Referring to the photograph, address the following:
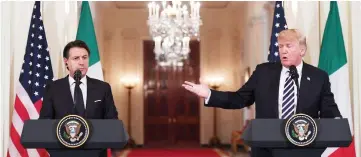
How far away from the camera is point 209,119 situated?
660 inches

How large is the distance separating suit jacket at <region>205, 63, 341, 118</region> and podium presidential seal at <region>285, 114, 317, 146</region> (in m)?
0.40

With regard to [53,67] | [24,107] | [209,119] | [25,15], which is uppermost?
[25,15]

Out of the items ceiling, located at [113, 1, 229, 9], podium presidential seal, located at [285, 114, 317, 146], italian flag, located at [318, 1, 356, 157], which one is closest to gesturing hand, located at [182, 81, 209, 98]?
podium presidential seal, located at [285, 114, 317, 146]

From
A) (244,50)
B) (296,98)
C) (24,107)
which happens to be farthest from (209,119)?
(296,98)

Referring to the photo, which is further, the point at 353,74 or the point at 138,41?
the point at 138,41

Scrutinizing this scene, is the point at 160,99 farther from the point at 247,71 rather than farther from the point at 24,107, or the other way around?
the point at 24,107

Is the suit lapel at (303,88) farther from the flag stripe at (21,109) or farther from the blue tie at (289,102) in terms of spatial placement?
the flag stripe at (21,109)

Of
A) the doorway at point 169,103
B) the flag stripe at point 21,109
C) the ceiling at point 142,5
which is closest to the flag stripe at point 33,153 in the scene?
the flag stripe at point 21,109

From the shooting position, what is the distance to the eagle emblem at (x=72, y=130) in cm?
277

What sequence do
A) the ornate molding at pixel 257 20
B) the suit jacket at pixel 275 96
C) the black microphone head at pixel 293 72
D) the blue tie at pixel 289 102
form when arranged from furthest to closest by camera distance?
the ornate molding at pixel 257 20
the suit jacket at pixel 275 96
the blue tie at pixel 289 102
the black microphone head at pixel 293 72

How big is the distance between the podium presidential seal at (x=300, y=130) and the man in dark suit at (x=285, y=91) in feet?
1.13

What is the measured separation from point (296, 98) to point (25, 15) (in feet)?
13.5

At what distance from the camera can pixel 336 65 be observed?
5840mm

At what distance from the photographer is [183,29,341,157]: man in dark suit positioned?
10.2 feet
